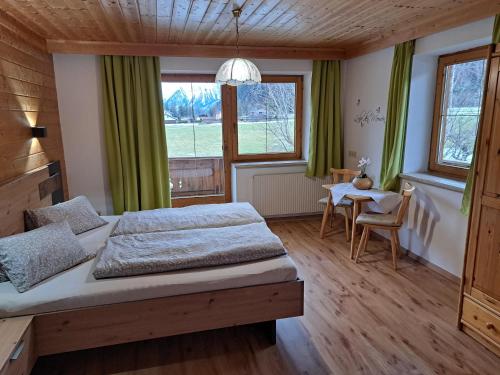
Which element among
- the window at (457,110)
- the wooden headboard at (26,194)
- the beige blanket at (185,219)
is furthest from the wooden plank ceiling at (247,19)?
the beige blanket at (185,219)

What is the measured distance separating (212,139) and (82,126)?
1.62 meters

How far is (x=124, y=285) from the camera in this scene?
2.03m

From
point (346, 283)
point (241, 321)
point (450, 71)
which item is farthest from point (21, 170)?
point (450, 71)

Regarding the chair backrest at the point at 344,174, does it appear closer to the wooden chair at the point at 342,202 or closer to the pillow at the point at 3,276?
the wooden chair at the point at 342,202

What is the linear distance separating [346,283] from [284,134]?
2544 mm

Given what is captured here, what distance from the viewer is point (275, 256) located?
7.73 feet

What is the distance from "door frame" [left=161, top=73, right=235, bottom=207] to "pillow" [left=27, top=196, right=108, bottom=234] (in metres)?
1.67

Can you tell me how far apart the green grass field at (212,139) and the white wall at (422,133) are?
46.9 inches

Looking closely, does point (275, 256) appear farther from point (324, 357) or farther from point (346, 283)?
point (346, 283)

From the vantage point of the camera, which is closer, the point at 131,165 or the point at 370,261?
the point at 370,261

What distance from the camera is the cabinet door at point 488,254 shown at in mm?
Answer: 2119

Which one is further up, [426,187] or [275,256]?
[426,187]

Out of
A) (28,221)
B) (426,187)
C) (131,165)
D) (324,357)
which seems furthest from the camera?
(131,165)

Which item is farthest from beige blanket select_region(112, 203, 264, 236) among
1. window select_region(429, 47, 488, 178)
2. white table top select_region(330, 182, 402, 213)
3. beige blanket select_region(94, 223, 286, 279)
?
window select_region(429, 47, 488, 178)
